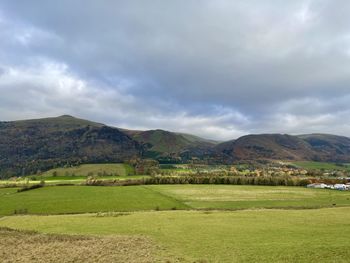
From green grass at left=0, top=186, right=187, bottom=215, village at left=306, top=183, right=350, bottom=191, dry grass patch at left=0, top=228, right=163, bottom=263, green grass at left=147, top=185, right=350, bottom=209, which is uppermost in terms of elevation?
dry grass patch at left=0, top=228, right=163, bottom=263

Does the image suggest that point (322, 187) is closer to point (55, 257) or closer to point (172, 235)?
point (172, 235)

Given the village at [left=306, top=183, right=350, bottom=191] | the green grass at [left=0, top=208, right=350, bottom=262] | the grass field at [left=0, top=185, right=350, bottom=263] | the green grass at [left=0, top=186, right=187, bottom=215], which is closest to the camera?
the green grass at [left=0, top=208, right=350, bottom=262]

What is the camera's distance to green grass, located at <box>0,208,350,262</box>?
26.2 m

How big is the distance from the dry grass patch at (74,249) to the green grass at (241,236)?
8.74ft

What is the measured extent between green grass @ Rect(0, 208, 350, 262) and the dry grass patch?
2.66 meters

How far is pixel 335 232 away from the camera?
35.1m

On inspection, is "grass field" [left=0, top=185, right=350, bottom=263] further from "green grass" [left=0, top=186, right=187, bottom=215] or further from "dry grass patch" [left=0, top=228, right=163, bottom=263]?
"green grass" [left=0, top=186, right=187, bottom=215]

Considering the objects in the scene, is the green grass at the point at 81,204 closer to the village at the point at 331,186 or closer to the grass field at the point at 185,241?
the grass field at the point at 185,241

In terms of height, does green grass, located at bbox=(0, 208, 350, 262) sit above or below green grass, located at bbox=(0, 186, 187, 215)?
above

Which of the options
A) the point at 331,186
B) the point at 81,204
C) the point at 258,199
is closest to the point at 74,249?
the point at 81,204

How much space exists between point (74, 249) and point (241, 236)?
16992 millimetres

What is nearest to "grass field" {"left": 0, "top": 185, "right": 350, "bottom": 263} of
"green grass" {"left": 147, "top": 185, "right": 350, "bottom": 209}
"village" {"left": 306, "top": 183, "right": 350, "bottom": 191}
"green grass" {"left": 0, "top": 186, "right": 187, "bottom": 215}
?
"green grass" {"left": 0, "top": 186, "right": 187, "bottom": 215}

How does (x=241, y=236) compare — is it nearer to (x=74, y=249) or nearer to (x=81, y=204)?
(x=74, y=249)

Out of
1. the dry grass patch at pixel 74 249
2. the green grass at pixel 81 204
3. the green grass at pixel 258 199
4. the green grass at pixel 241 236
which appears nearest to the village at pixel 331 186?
the green grass at pixel 258 199
